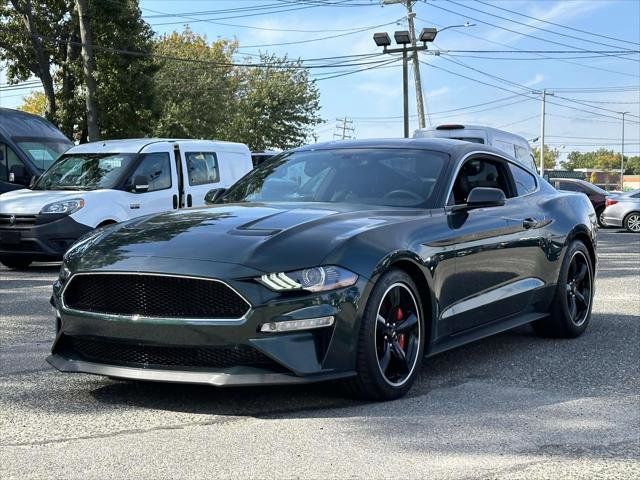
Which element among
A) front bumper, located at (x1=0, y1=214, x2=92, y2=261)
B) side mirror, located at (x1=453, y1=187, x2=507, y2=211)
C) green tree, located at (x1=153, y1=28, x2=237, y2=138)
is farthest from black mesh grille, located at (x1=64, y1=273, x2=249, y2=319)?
green tree, located at (x1=153, y1=28, x2=237, y2=138)

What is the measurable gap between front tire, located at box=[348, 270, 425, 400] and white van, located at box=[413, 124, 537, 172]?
12.4 m

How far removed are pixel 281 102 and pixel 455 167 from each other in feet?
172

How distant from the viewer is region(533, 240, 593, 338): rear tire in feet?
21.6

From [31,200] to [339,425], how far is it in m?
8.59

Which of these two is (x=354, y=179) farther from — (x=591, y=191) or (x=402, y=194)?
(x=591, y=191)

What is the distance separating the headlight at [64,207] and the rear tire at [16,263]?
1.20 meters

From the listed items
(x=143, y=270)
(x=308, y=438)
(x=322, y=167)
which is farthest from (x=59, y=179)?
(x=308, y=438)

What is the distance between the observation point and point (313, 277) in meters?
4.25

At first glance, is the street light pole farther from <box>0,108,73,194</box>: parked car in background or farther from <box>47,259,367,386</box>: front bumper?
<box>47,259,367,386</box>: front bumper

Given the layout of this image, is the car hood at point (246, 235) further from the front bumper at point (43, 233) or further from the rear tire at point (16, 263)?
the rear tire at point (16, 263)

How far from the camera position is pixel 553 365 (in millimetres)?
5691

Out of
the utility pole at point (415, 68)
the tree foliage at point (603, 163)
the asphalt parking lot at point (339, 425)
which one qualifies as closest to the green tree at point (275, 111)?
the utility pole at point (415, 68)

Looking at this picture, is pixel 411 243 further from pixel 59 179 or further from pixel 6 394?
pixel 59 179

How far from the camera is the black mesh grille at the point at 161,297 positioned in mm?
4180
